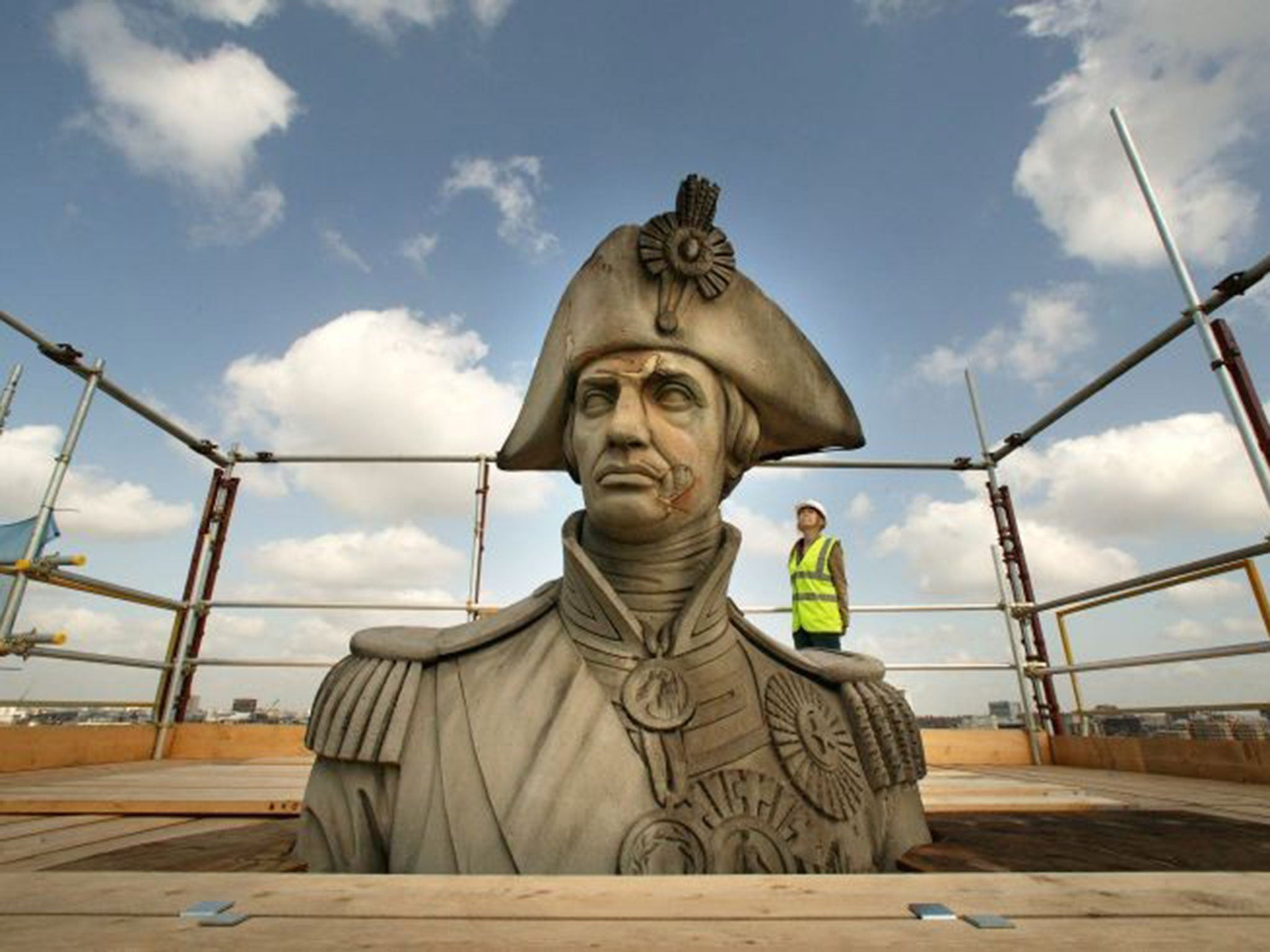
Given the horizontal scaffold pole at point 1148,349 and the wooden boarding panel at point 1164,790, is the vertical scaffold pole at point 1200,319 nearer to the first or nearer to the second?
the horizontal scaffold pole at point 1148,349

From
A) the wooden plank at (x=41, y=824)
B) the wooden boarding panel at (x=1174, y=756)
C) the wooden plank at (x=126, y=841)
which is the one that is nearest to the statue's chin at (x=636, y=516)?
the wooden plank at (x=126, y=841)

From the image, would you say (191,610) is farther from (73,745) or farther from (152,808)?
(152,808)

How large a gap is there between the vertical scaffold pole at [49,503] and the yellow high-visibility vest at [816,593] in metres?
4.14

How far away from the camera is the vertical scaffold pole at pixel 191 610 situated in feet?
13.8

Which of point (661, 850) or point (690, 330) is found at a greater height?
point (690, 330)

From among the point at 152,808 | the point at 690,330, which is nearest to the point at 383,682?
the point at 690,330

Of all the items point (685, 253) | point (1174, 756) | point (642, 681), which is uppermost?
point (685, 253)

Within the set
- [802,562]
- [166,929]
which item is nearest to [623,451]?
[166,929]

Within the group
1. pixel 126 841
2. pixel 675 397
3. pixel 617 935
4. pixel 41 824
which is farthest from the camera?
pixel 41 824

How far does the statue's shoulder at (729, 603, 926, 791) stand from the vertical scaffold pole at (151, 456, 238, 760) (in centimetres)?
410

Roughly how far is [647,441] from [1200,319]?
2711 millimetres

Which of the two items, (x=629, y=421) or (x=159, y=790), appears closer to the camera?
(x=629, y=421)

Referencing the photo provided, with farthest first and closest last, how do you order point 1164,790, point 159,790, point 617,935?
point 1164,790 → point 159,790 → point 617,935

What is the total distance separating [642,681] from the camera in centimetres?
147
